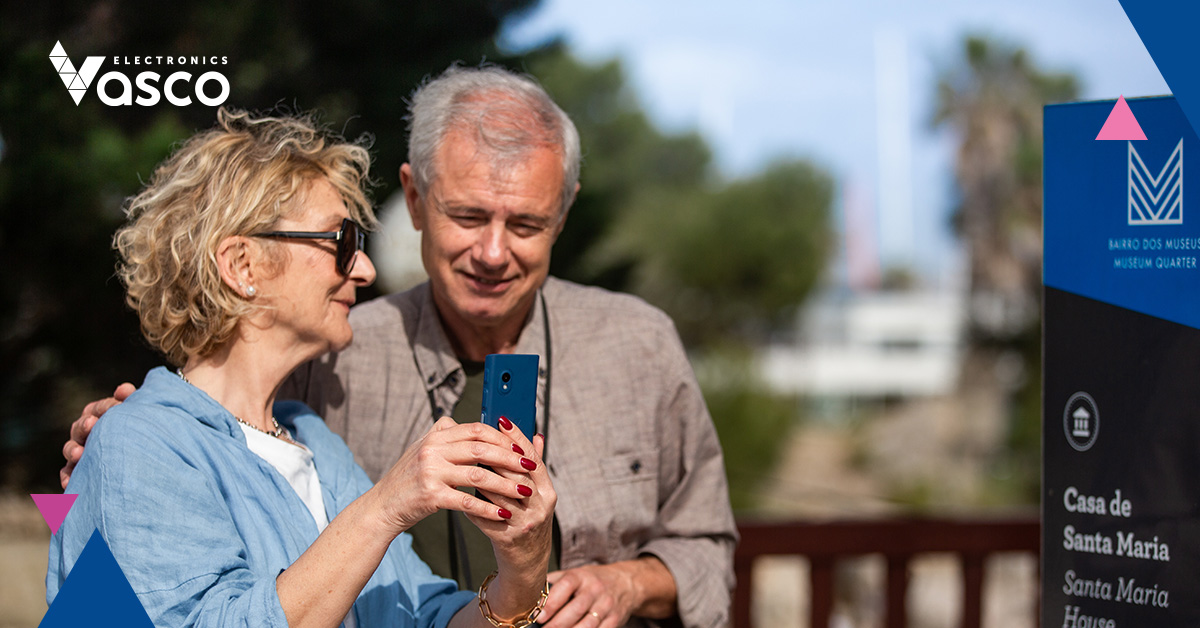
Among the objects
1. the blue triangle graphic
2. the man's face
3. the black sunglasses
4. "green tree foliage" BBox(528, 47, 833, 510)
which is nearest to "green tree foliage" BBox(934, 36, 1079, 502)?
"green tree foliage" BBox(528, 47, 833, 510)

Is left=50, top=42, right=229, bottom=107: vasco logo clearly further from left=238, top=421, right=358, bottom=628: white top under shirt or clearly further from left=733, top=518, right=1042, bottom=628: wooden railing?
left=733, top=518, right=1042, bottom=628: wooden railing

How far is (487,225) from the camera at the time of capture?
2.08m

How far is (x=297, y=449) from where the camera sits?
186 centimetres

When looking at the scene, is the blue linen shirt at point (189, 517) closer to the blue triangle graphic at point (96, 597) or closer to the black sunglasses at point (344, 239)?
the blue triangle graphic at point (96, 597)

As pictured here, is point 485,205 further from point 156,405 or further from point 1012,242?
point 1012,242

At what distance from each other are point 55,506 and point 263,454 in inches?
14.6

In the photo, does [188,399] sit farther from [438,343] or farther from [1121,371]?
[1121,371]

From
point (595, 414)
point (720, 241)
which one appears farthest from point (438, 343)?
point (720, 241)

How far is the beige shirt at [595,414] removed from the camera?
2219 millimetres

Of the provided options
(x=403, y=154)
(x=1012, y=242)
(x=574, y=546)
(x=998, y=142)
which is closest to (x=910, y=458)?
(x=1012, y=242)

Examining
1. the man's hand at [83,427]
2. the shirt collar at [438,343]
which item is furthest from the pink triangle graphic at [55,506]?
the shirt collar at [438,343]

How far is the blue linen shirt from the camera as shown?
4.66 ft

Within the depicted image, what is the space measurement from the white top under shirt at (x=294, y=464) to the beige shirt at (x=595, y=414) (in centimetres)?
36

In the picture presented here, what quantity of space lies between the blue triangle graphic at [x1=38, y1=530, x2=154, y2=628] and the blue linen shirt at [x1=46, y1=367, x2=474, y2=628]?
0.02 meters
